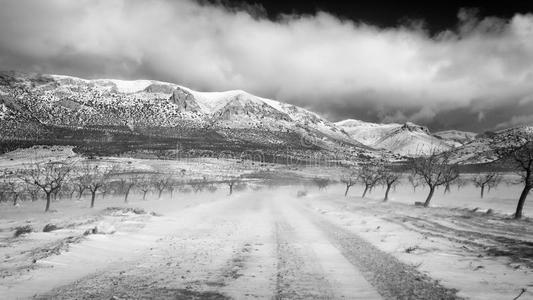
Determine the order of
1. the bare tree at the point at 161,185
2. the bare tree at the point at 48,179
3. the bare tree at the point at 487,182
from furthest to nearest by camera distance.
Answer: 1. the bare tree at the point at 161,185
2. the bare tree at the point at 487,182
3. the bare tree at the point at 48,179

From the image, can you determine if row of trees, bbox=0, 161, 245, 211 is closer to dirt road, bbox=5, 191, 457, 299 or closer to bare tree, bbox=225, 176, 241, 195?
bare tree, bbox=225, 176, 241, 195

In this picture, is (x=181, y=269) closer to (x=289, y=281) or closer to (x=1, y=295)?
(x=289, y=281)

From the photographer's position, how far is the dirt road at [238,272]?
35.2 ft

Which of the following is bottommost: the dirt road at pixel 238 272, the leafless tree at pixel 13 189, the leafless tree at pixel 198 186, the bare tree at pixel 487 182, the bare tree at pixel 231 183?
the leafless tree at pixel 13 189

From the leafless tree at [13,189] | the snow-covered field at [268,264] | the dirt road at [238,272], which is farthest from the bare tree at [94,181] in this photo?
the dirt road at [238,272]

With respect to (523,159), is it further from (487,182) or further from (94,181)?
(94,181)

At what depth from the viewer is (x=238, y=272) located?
1344cm

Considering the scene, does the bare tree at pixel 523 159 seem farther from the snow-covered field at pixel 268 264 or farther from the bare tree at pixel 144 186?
the bare tree at pixel 144 186

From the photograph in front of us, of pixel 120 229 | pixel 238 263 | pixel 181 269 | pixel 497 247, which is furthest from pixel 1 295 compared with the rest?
pixel 497 247

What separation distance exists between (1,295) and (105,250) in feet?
21.9

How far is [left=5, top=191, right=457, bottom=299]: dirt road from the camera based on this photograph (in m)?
10.7

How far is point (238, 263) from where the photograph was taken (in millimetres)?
14992

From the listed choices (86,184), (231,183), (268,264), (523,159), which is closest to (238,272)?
(268,264)

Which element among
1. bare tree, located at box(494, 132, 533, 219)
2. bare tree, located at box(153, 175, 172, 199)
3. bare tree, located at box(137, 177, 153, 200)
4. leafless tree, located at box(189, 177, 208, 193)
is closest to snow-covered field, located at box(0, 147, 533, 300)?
bare tree, located at box(494, 132, 533, 219)
